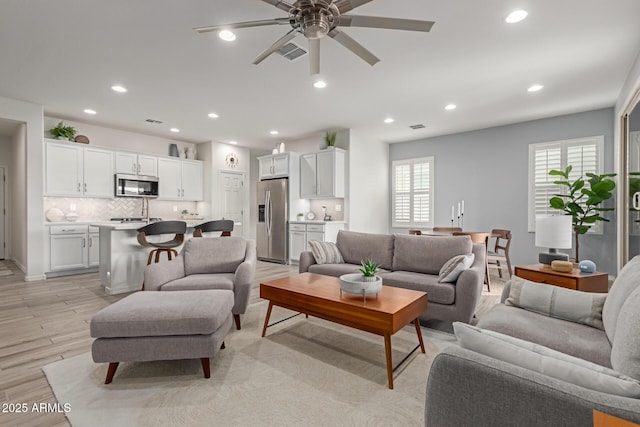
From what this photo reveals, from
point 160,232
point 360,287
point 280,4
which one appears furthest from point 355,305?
point 160,232

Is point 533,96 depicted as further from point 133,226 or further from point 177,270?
point 133,226

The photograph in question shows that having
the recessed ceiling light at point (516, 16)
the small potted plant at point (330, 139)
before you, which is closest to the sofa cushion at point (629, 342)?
the recessed ceiling light at point (516, 16)

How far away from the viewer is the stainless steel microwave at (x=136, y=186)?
19.6 feet

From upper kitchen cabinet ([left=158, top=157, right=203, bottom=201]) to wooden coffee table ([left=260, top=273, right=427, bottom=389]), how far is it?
16.8 feet

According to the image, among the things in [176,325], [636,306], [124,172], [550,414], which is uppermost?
[124,172]

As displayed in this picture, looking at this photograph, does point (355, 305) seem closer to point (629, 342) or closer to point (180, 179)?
point (629, 342)

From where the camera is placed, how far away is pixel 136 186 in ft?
20.4

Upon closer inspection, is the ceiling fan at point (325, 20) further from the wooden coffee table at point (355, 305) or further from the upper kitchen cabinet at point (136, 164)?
the upper kitchen cabinet at point (136, 164)

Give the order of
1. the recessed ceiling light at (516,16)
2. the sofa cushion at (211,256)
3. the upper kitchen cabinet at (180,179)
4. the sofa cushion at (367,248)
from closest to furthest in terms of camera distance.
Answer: the recessed ceiling light at (516,16) → the sofa cushion at (211,256) → the sofa cushion at (367,248) → the upper kitchen cabinet at (180,179)

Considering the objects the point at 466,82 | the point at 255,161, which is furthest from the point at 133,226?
the point at 255,161

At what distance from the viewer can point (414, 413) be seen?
1689 millimetres

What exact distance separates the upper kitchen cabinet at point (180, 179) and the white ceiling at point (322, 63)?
54.6 inches

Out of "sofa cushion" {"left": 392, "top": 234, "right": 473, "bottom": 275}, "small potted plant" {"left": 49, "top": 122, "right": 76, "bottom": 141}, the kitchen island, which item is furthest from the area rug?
"small potted plant" {"left": 49, "top": 122, "right": 76, "bottom": 141}

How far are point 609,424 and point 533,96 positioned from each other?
16.1ft
